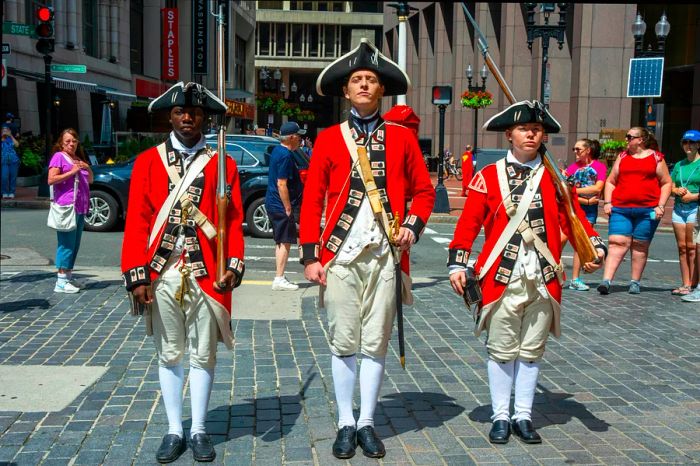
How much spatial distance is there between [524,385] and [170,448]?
76.8 inches

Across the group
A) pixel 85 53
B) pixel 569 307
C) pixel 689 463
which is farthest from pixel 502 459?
pixel 85 53

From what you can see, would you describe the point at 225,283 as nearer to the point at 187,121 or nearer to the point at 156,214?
the point at 156,214

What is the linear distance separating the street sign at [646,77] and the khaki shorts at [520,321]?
43.1 feet

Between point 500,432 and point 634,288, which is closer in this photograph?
point 500,432

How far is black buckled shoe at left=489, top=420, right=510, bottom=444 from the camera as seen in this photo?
4465mm

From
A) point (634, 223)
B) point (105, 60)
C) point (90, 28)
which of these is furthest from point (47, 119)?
point (634, 223)

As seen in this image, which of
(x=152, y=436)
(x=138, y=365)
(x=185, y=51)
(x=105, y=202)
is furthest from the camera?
(x=185, y=51)

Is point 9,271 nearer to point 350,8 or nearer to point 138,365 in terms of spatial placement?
point 138,365

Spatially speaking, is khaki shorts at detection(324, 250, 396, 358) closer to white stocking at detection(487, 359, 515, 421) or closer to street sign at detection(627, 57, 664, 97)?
white stocking at detection(487, 359, 515, 421)

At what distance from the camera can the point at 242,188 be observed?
14594 mm

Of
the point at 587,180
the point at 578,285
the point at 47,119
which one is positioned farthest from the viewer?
the point at 47,119

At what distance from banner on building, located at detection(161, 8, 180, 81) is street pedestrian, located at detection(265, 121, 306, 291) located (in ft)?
129

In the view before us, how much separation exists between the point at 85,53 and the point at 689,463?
35915mm

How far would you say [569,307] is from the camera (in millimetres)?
8703
